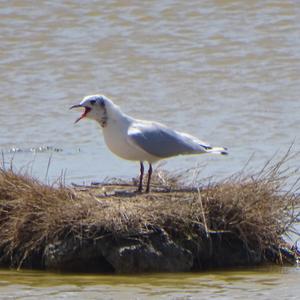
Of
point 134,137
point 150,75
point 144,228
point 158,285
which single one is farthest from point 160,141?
point 150,75

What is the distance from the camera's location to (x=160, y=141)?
9992mm

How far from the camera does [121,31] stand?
17.4 metres

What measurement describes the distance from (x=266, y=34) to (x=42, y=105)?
3665 mm

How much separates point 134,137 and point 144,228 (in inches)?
39.3

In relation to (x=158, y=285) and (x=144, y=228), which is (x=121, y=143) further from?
(x=158, y=285)

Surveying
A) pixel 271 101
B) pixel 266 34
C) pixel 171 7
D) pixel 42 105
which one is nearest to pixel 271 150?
pixel 271 101

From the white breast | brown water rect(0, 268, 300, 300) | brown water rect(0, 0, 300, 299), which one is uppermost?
brown water rect(0, 0, 300, 299)

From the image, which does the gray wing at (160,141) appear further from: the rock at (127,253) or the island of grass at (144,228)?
the rock at (127,253)

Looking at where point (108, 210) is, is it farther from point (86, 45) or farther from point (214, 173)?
point (86, 45)

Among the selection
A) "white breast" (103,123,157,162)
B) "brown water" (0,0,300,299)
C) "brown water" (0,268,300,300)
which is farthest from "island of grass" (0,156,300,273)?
"brown water" (0,0,300,299)

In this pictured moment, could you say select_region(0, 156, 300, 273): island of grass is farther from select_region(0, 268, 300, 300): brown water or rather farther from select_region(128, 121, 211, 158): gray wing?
select_region(128, 121, 211, 158): gray wing

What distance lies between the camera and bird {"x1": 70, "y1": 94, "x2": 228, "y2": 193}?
9930mm

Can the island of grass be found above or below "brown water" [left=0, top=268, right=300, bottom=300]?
above

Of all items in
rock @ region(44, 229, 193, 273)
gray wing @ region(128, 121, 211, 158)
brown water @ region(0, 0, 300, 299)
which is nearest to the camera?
rock @ region(44, 229, 193, 273)
